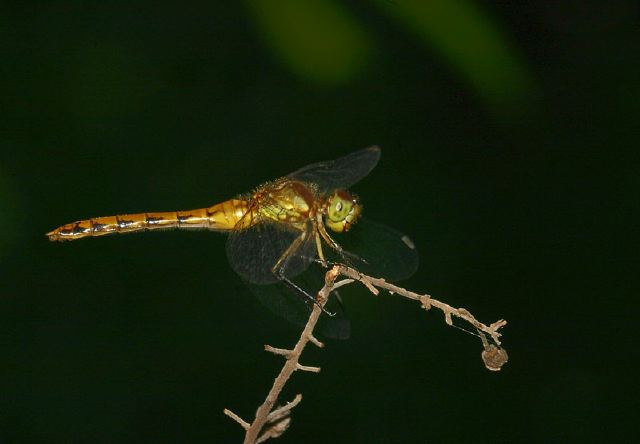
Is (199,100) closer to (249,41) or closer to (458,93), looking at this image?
(249,41)

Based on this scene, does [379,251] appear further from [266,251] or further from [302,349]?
[302,349]

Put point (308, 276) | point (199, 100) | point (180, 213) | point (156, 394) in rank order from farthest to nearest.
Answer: point (199, 100), point (156, 394), point (180, 213), point (308, 276)

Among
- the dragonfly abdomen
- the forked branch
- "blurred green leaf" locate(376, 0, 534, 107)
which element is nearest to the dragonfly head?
the dragonfly abdomen

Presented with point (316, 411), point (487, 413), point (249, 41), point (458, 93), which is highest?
point (458, 93)

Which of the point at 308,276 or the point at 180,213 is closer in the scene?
the point at 308,276

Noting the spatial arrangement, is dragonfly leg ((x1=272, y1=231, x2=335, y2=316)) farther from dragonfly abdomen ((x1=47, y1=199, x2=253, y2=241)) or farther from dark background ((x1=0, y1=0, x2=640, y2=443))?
dark background ((x1=0, y1=0, x2=640, y2=443))

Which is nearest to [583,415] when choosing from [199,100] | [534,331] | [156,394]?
[534,331]

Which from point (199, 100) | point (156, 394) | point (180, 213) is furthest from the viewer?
point (199, 100)

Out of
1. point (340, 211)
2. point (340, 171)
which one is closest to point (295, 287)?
point (340, 211)

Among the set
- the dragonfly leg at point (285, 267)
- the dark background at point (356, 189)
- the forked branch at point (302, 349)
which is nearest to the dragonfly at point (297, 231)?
the dragonfly leg at point (285, 267)
